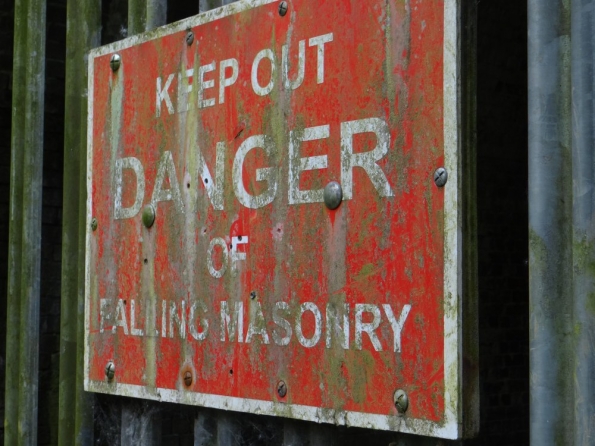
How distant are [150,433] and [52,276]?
2.32 ft

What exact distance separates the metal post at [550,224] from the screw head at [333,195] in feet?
1.26

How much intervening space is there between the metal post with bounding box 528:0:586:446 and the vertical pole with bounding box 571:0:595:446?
0.04m

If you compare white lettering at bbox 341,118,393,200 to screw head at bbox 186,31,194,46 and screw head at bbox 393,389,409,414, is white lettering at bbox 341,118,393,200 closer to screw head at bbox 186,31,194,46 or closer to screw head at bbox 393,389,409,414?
screw head at bbox 393,389,409,414

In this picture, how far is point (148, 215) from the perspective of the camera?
2.15 meters

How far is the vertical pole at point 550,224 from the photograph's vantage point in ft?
4.68

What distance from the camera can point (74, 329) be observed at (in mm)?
2469

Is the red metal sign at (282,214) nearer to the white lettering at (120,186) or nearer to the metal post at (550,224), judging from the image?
the white lettering at (120,186)

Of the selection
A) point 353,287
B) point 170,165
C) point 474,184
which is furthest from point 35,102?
point 474,184

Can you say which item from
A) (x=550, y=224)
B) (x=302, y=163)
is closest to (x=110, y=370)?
(x=302, y=163)

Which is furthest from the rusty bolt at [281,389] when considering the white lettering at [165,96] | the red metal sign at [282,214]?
the white lettering at [165,96]

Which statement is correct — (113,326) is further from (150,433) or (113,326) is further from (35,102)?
(35,102)

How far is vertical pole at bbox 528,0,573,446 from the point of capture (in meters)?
1.43

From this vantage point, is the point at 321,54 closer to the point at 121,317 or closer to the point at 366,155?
the point at 366,155

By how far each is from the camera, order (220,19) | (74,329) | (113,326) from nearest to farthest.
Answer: (220,19) → (113,326) → (74,329)
